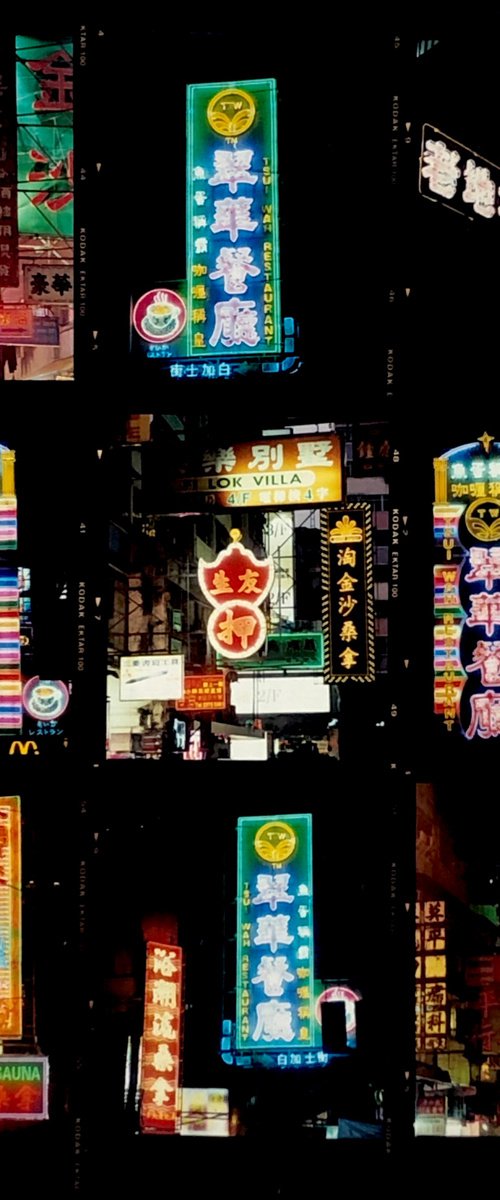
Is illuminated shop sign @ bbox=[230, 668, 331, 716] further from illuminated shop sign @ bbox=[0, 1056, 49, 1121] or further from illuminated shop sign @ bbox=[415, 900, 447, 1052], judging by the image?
illuminated shop sign @ bbox=[0, 1056, 49, 1121]

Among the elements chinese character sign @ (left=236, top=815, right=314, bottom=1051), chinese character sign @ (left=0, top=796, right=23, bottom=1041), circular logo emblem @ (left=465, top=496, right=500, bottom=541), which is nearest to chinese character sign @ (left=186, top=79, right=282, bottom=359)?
circular logo emblem @ (left=465, top=496, right=500, bottom=541)

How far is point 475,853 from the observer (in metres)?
10.1

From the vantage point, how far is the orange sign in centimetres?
1001

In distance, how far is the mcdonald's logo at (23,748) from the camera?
400 inches

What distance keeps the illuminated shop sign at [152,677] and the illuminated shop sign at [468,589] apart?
2.00 metres

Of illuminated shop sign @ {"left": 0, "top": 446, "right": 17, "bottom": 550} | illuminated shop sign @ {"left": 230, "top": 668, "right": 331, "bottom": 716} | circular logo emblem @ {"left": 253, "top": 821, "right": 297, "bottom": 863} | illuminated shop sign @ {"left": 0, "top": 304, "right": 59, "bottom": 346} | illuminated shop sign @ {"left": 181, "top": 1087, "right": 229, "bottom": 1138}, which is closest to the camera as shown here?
illuminated shop sign @ {"left": 181, "top": 1087, "right": 229, "bottom": 1138}

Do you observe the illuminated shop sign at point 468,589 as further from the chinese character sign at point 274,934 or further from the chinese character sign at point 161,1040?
the chinese character sign at point 161,1040

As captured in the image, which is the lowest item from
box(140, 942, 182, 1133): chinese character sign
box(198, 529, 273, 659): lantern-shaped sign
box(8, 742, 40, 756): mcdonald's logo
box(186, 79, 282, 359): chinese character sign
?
box(140, 942, 182, 1133): chinese character sign

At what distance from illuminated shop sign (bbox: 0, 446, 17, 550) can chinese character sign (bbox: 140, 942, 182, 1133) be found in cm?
332

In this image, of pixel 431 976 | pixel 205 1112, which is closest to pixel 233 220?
pixel 431 976

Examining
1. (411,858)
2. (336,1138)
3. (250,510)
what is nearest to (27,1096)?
(336,1138)

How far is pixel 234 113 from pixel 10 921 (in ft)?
21.4

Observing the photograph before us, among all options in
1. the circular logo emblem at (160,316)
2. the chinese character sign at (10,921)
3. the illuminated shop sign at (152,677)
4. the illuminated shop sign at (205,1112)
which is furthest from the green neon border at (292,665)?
the illuminated shop sign at (205,1112)

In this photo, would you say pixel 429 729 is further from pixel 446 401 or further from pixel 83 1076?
pixel 83 1076
